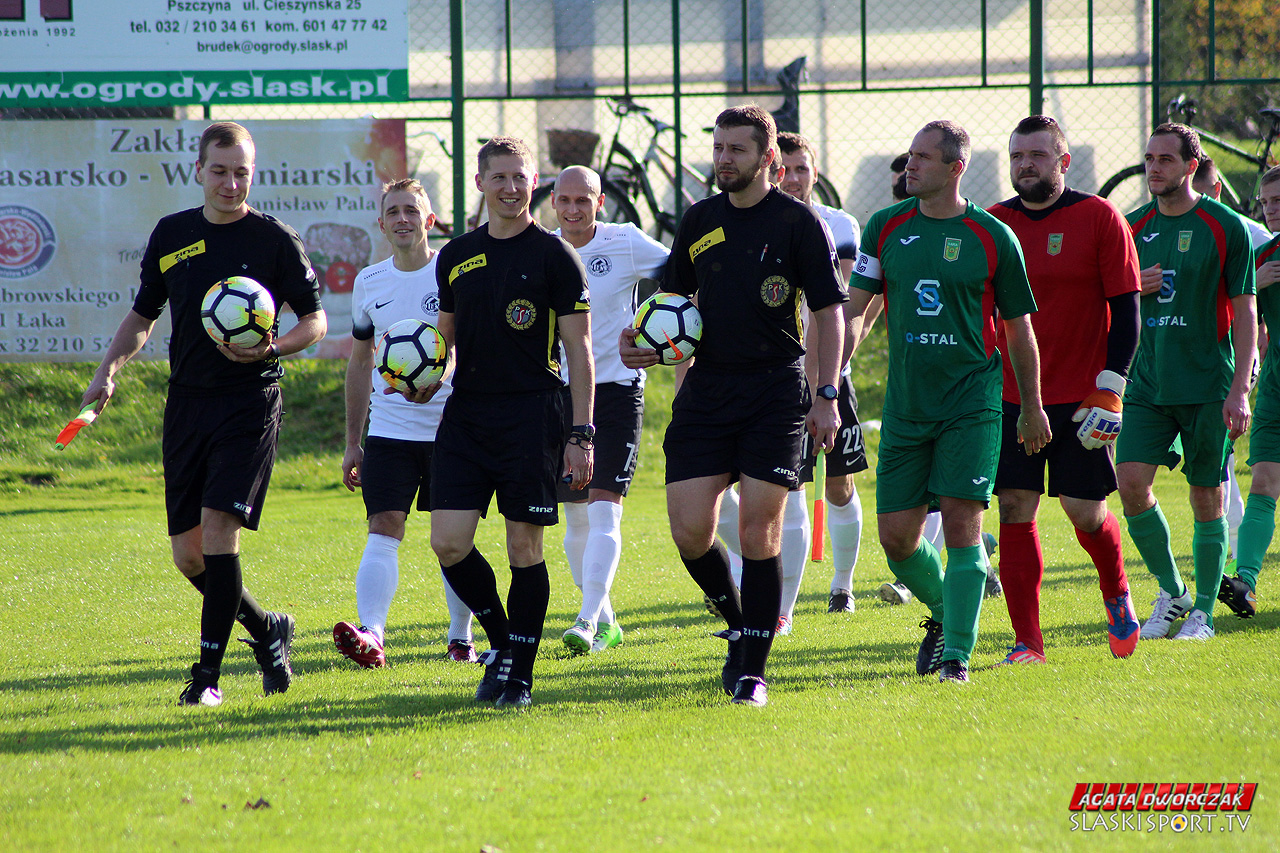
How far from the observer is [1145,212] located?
602 centimetres

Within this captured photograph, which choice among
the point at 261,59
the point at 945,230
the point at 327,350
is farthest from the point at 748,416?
the point at 261,59

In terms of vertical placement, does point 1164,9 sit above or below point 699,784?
above

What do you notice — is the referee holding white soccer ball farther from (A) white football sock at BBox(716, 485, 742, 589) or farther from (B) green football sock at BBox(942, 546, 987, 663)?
(B) green football sock at BBox(942, 546, 987, 663)

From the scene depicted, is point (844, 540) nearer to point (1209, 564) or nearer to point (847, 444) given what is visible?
point (847, 444)

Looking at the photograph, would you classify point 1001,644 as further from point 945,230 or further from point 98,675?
point 98,675

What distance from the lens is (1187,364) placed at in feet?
19.1

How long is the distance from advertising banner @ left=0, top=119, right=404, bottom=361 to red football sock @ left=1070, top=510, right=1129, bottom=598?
9.42 meters

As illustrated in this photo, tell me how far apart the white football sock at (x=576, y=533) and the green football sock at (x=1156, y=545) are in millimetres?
2665

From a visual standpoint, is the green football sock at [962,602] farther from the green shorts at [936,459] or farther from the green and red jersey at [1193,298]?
the green and red jersey at [1193,298]

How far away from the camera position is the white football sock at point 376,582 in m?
5.52

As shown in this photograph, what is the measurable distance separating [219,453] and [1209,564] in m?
4.50

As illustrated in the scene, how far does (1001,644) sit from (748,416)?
1.91 m

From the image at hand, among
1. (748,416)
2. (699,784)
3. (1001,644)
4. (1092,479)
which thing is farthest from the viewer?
(1001,644)

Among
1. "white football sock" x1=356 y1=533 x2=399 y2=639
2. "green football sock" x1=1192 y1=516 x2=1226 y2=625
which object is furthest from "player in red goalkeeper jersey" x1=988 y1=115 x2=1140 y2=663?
"white football sock" x1=356 y1=533 x2=399 y2=639
